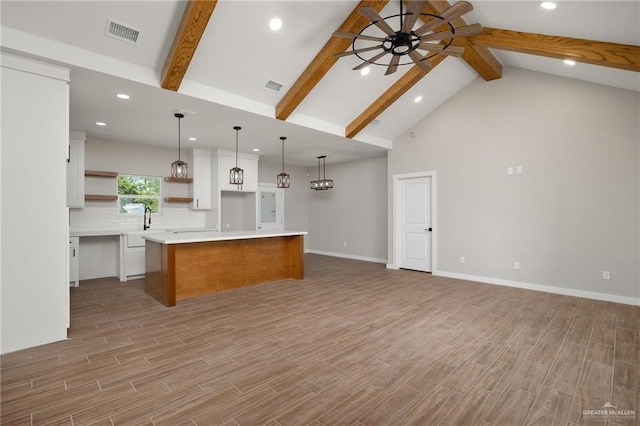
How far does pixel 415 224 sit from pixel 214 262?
14.1ft

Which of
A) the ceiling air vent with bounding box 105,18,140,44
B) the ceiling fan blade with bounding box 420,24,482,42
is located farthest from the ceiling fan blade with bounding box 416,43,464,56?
the ceiling air vent with bounding box 105,18,140,44

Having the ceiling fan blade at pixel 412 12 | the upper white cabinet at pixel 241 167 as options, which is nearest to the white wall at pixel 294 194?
the upper white cabinet at pixel 241 167

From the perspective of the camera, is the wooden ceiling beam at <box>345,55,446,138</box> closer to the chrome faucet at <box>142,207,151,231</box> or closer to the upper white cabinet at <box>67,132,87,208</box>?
the chrome faucet at <box>142,207,151,231</box>

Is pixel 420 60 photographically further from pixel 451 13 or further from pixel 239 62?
pixel 239 62

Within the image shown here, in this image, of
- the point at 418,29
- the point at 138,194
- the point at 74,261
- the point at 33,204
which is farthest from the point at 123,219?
the point at 418,29

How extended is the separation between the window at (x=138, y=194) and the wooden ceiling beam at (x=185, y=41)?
3.47 metres

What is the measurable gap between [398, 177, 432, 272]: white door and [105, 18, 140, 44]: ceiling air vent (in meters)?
5.50

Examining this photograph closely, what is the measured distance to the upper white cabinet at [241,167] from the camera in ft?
22.5

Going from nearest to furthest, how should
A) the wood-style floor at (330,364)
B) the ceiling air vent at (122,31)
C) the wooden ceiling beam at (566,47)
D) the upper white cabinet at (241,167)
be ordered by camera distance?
the wood-style floor at (330,364)
the ceiling air vent at (122,31)
the wooden ceiling beam at (566,47)
the upper white cabinet at (241,167)

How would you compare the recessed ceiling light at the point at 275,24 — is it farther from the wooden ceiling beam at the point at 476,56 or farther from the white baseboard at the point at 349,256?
the white baseboard at the point at 349,256

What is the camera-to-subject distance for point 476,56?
473 cm

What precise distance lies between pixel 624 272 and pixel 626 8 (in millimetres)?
3451

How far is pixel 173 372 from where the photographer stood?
244cm

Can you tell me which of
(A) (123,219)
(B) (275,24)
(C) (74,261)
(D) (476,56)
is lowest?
(C) (74,261)
